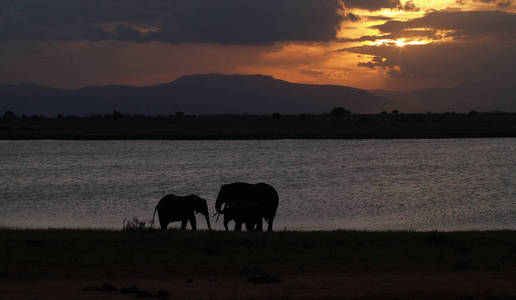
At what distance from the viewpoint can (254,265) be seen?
12.0 meters

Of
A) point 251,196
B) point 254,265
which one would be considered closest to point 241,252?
point 254,265

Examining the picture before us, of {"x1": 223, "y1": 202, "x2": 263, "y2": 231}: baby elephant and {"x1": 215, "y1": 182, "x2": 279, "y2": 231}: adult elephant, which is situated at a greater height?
{"x1": 215, "y1": 182, "x2": 279, "y2": 231}: adult elephant

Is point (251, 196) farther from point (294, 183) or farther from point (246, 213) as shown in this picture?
point (294, 183)

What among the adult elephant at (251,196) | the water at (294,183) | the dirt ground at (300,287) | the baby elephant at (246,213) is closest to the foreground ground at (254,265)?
the dirt ground at (300,287)

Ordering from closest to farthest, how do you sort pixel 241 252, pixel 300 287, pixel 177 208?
pixel 300 287 < pixel 241 252 < pixel 177 208

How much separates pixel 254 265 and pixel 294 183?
2211cm

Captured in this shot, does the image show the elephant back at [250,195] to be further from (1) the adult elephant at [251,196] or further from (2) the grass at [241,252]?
(2) the grass at [241,252]

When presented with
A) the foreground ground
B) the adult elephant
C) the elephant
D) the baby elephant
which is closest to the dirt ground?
the foreground ground

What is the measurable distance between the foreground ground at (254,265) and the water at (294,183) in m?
5.63

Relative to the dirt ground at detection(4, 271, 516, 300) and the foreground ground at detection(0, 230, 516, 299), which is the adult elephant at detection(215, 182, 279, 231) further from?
the dirt ground at detection(4, 271, 516, 300)

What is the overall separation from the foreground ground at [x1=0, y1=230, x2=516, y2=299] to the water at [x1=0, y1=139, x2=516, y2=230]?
5629mm

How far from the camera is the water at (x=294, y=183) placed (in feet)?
72.3

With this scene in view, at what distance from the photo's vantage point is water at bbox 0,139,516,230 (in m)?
22.0

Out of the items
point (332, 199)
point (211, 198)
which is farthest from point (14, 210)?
point (332, 199)
